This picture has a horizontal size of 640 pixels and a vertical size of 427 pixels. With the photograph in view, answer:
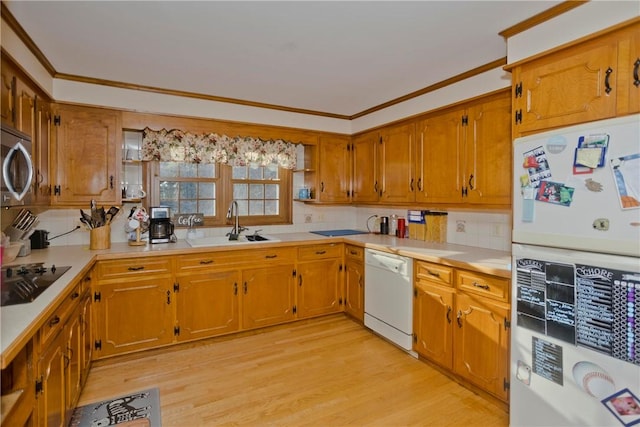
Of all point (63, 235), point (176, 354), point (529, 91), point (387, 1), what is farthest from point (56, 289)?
point (529, 91)

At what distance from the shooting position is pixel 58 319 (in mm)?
1644

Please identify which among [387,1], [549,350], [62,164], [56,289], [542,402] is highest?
[387,1]

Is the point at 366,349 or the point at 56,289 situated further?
the point at 366,349

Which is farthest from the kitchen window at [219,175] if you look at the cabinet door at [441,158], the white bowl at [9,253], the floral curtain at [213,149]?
the cabinet door at [441,158]

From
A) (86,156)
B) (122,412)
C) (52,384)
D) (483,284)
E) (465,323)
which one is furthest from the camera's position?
(86,156)

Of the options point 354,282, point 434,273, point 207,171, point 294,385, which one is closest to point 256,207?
point 207,171

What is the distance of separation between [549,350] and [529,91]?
1395 millimetres

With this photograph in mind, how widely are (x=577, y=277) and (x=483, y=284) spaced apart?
647mm

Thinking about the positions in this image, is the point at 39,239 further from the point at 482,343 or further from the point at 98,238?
the point at 482,343

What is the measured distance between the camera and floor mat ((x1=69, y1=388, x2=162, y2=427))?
1.98 meters

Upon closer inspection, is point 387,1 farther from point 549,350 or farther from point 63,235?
point 63,235

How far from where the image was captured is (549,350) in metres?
1.69

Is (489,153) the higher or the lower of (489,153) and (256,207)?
the higher

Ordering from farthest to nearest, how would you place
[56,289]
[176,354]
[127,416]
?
[176,354] → [127,416] → [56,289]
